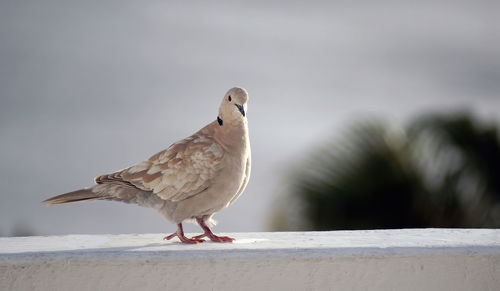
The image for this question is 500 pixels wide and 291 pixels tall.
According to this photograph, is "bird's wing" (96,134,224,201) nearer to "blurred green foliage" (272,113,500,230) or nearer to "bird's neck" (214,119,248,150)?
"bird's neck" (214,119,248,150)

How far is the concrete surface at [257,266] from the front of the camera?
7.99ft

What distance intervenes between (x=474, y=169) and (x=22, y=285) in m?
6.42

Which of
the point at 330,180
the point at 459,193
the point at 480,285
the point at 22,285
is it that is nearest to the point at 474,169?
the point at 459,193

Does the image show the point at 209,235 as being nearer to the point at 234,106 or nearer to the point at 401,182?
the point at 234,106

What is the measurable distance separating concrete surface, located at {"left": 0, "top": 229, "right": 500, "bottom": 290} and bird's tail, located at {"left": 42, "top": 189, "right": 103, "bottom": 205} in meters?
0.28

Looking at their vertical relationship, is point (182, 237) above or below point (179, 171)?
below

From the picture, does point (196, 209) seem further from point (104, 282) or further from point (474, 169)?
point (474, 169)

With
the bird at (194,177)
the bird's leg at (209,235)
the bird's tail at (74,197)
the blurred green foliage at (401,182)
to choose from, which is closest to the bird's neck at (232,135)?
the bird at (194,177)

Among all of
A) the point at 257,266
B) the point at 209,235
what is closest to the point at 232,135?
the point at 209,235

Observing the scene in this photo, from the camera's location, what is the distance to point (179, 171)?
2.89m

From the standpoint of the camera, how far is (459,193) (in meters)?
7.45

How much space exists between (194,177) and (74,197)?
634mm

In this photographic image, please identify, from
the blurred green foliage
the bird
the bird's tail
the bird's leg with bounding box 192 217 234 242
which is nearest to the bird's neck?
the bird

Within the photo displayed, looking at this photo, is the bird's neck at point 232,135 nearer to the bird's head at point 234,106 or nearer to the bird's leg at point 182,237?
the bird's head at point 234,106
